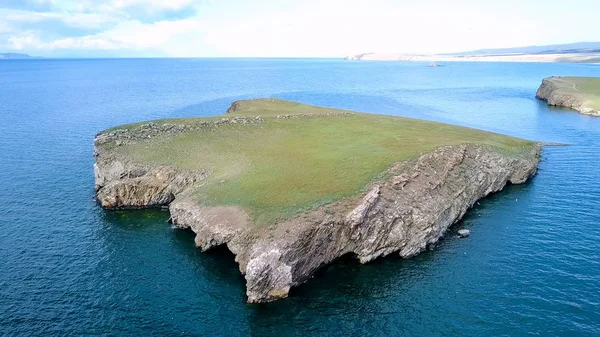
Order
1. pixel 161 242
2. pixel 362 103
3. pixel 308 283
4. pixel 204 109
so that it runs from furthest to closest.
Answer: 1. pixel 362 103
2. pixel 204 109
3. pixel 161 242
4. pixel 308 283

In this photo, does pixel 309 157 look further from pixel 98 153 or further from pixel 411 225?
pixel 98 153

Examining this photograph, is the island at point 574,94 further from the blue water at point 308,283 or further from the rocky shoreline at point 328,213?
the rocky shoreline at point 328,213

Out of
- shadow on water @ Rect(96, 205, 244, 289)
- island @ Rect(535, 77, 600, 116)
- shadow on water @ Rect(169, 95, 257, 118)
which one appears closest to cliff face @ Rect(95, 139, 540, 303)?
shadow on water @ Rect(96, 205, 244, 289)

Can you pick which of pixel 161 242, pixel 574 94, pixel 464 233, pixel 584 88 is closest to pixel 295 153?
pixel 161 242

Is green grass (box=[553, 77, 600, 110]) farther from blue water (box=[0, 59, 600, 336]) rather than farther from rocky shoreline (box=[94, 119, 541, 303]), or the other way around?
rocky shoreline (box=[94, 119, 541, 303])

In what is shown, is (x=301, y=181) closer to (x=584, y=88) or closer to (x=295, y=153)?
(x=295, y=153)

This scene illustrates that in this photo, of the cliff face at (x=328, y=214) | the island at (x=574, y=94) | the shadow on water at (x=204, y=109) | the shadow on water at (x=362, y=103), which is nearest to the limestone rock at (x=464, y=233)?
the cliff face at (x=328, y=214)
